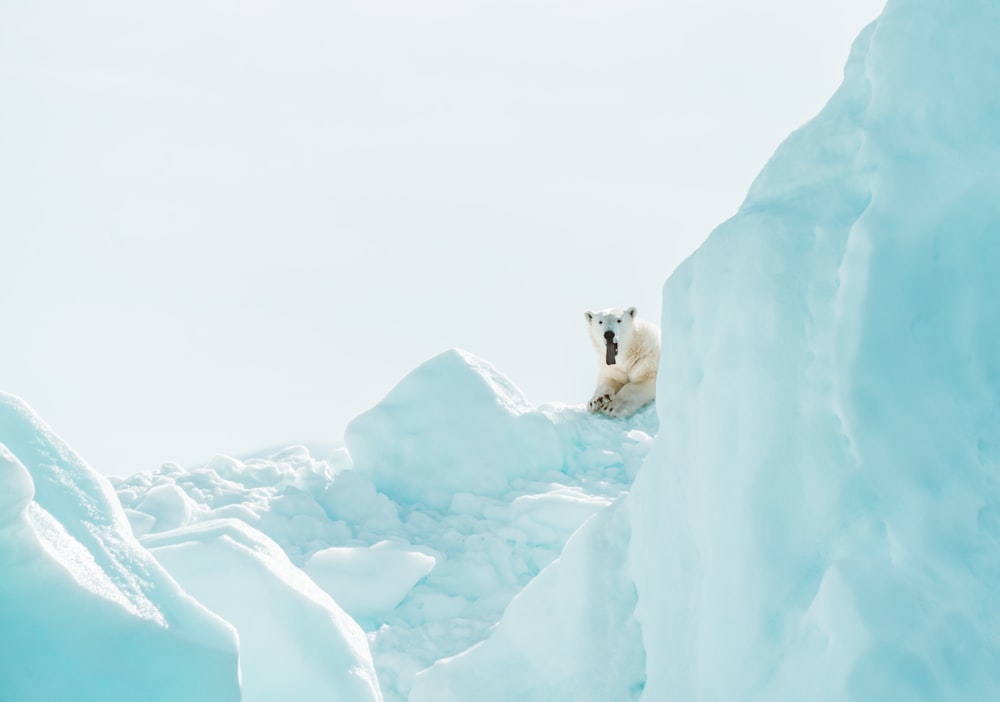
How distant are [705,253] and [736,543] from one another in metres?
0.91

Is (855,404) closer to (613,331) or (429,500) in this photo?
(429,500)

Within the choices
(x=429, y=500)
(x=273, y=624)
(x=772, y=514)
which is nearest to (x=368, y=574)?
(x=429, y=500)

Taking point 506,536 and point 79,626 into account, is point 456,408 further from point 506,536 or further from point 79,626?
point 79,626

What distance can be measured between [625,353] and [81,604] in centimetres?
735

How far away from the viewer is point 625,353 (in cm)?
902

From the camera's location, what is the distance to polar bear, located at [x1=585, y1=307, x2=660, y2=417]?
8.83 metres

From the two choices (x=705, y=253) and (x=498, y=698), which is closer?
(x=705, y=253)

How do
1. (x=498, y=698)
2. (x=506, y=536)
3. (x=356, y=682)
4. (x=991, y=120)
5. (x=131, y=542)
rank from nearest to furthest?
(x=131, y=542) < (x=991, y=120) < (x=356, y=682) < (x=498, y=698) < (x=506, y=536)

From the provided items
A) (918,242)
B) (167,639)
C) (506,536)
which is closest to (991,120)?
(918,242)

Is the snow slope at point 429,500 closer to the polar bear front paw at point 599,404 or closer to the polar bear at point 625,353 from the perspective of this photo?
the polar bear front paw at point 599,404

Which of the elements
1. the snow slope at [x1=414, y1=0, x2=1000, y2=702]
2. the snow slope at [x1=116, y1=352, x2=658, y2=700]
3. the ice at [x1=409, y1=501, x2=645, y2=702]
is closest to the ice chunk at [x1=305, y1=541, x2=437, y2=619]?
the snow slope at [x1=116, y1=352, x2=658, y2=700]

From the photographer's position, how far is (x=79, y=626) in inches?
78.2

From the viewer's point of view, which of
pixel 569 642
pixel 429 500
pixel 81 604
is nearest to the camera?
pixel 81 604

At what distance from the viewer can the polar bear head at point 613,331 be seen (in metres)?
8.91
